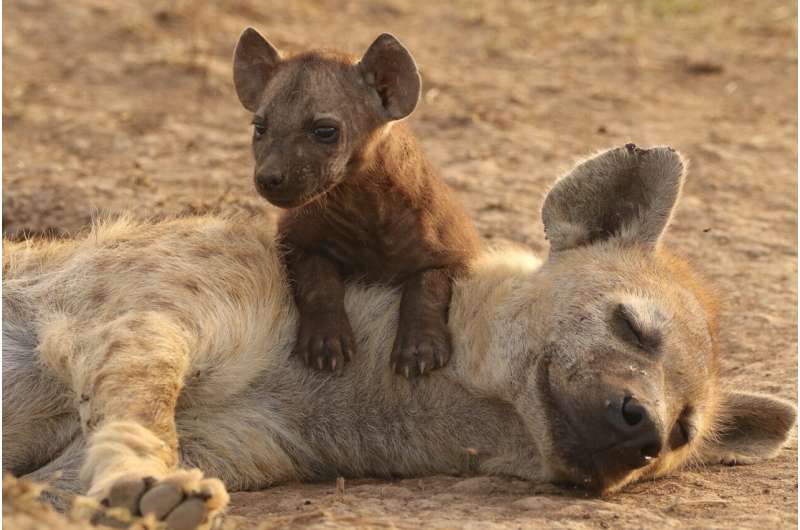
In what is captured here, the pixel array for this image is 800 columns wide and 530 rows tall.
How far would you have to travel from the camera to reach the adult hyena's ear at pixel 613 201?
4367mm

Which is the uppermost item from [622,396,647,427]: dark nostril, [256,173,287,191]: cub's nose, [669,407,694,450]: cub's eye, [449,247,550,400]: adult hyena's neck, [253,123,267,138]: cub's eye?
[253,123,267,138]: cub's eye

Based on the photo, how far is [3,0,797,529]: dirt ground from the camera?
388cm

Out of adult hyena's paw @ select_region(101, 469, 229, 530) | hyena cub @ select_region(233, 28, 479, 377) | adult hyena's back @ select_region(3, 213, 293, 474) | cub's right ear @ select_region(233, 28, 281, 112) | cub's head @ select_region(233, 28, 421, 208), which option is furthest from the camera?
cub's right ear @ select_region(233, 28, 281, 112)

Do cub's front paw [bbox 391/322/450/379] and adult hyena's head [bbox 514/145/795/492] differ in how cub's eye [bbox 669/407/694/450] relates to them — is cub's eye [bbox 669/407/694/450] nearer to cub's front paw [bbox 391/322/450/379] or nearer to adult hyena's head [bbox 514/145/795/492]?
adult hyena's head [bbox 514/145/795/492]

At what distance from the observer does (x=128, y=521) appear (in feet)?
10.0

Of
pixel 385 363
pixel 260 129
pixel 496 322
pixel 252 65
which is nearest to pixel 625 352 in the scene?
pixel 496 322

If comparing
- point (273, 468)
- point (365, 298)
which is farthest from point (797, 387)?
point (273, 468)

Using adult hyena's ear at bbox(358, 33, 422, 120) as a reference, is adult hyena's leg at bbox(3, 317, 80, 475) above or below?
below

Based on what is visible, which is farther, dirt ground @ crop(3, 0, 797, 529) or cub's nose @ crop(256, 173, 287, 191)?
cub's nose @ crop(256, 173, 287, 191)

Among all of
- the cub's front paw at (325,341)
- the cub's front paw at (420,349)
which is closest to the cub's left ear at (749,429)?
the cub's front paw at (420,349)

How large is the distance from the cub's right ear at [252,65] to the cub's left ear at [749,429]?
76.6 inches

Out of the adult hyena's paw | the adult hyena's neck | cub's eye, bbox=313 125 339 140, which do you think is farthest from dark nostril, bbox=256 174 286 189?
the adult hyena's paw

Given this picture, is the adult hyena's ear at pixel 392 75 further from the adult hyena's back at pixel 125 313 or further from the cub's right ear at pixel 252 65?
the adult hyena's back at pixel 125 313

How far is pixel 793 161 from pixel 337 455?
4.63m
